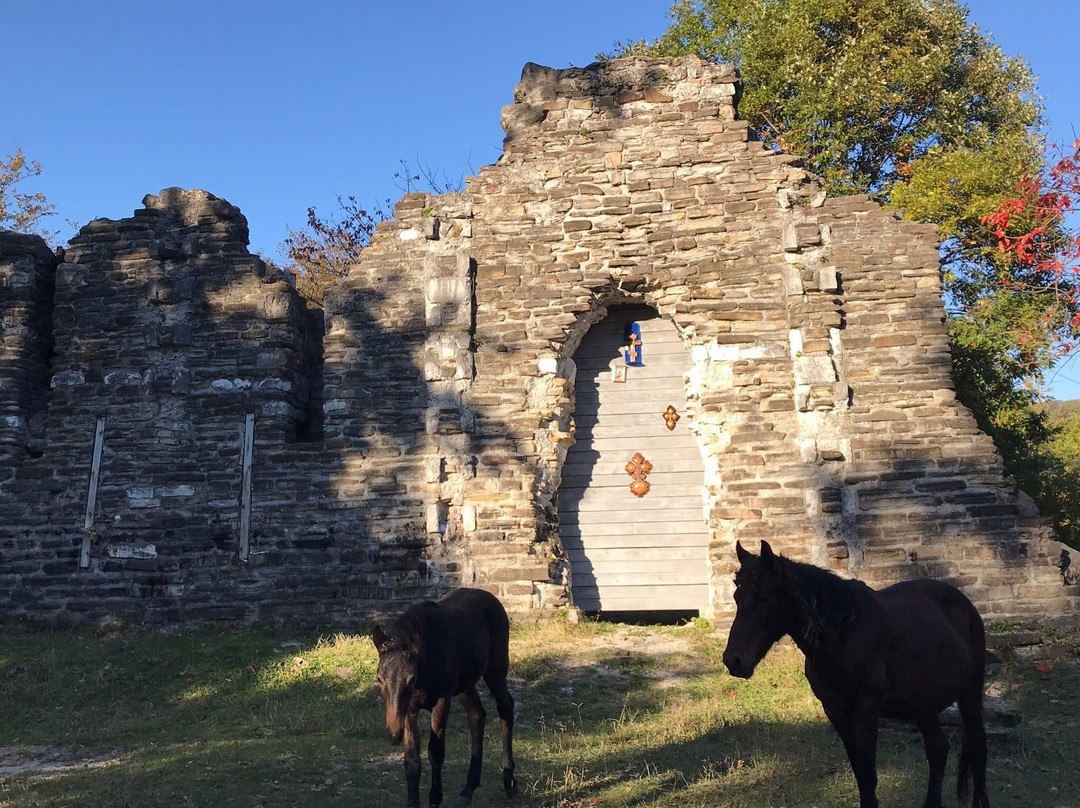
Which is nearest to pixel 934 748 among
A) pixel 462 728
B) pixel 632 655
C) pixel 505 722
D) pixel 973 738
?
pixel 973 738

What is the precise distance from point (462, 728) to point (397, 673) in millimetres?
3000

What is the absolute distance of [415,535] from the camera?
10727 mm

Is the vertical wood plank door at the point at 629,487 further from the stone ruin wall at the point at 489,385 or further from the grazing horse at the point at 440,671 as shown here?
the grazing horse at the point at 440,671

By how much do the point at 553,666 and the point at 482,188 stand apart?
232 inches

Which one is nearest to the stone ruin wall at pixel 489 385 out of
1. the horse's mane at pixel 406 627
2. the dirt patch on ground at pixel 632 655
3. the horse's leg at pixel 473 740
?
the dirt patch on ground at pixel 632 655

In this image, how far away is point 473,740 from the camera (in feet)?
19.1

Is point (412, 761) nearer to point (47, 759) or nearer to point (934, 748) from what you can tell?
point (934, 748)

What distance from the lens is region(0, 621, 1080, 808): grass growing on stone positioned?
587cm

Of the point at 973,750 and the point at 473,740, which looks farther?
the point at 473,740

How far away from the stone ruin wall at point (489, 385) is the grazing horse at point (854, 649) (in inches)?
198

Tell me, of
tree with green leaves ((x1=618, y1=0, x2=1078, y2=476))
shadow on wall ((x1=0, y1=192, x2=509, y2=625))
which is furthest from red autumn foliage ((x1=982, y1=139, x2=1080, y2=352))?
shadow on wall ((x1=0, y1=192, x2=509, y2=625))

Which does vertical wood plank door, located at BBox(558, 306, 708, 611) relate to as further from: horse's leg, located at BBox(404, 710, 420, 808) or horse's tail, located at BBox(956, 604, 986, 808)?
horse's leg, located at BBox(404, 710, 420, 808)

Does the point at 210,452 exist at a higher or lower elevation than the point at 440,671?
higher

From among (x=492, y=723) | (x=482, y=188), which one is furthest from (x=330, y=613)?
(x=482, y=188)
